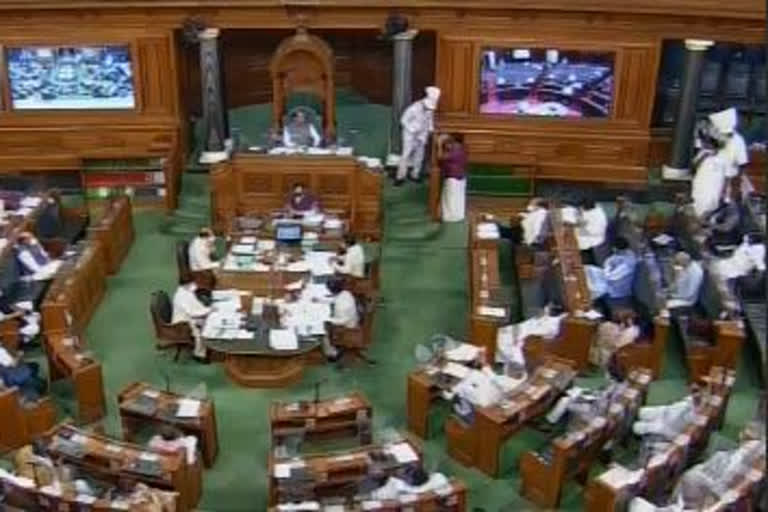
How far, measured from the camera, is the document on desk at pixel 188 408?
1198 cm

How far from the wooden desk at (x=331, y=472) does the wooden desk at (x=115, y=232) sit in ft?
17.0

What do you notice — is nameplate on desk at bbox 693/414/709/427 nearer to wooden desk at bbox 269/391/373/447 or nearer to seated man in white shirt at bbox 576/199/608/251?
wooden desk at bbox 269/391/373/447

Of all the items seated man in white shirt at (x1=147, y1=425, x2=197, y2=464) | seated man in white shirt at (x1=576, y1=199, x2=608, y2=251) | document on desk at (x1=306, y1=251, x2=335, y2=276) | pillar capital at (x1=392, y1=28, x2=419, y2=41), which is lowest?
seated man in white shirt at (x1=147, y1=425, x2=197, y2=464)

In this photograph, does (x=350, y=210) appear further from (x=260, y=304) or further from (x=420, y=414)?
(x=420, y=414)

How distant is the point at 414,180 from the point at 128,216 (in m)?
4.49

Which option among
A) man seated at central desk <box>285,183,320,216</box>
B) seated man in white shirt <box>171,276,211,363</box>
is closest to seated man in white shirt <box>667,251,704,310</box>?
man seated at central desk <box>285,183,320,216</box>

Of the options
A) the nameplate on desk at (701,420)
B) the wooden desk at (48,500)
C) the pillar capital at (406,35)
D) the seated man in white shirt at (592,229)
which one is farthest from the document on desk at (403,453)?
the pillar capital at (406,35)

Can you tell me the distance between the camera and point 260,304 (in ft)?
45.5

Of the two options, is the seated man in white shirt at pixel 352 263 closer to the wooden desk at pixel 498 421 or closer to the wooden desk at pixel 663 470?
the wooden desk at pixel 498 421

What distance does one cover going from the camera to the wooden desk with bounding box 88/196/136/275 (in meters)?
15.5

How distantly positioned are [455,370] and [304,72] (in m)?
6.48

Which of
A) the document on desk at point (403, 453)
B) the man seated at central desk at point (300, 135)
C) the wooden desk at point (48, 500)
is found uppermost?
the man seated at central desk at point (300, 135)

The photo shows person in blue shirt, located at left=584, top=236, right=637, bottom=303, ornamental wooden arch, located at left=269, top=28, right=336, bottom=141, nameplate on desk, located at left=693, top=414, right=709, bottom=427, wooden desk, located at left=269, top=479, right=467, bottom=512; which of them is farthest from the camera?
ornamental wooden arch, located at left=269, top=28, right=336, bottom=141

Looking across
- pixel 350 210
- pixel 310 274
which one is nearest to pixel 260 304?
pixel 310 274
